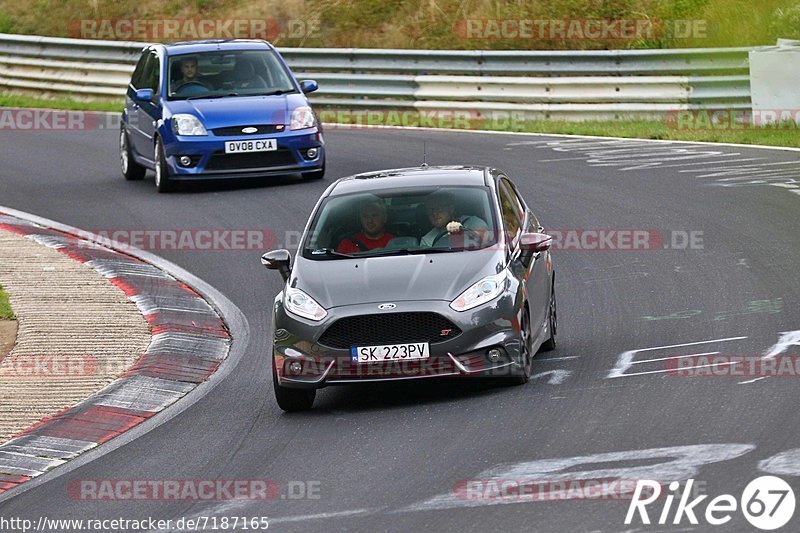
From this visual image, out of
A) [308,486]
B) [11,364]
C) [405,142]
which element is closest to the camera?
[308,486]

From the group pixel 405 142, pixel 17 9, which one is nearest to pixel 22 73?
pixel 17 9

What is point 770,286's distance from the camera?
43.0 feet

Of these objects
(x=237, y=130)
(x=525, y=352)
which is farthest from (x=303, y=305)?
(x=237, y=130)

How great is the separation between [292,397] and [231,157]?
32.1 feet

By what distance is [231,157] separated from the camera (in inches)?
775

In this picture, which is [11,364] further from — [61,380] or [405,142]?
[405,142]

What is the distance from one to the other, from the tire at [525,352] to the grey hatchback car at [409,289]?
0.01 meters

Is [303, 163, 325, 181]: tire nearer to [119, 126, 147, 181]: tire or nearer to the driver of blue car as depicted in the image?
the driver of blue car

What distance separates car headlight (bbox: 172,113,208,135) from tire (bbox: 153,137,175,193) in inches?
14.1

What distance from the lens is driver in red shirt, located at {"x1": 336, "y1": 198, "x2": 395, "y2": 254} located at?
1093 centimetres

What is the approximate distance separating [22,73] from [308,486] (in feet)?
82.1

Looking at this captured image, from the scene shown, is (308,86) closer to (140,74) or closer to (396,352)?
(140,74)

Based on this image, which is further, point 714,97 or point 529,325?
point 714,97

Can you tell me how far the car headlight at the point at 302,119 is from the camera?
19703mm
